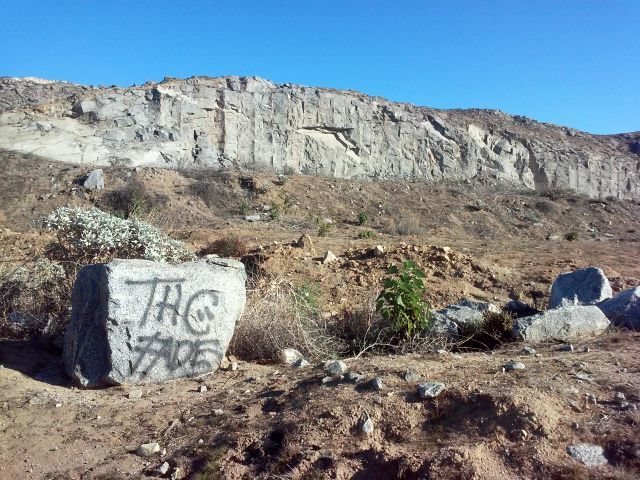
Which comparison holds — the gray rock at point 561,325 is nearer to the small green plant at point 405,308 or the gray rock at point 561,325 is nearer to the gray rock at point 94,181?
the small green plant at point 405,308

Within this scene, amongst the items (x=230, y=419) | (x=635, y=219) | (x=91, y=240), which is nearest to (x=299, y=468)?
(x=230, y=419)

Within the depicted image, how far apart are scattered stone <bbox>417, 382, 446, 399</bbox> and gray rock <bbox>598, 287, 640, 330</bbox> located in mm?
2523

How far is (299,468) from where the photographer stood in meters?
3.14

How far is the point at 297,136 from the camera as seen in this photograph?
26.5 meters

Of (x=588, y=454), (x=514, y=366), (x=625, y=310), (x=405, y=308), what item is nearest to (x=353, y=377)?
(x=514, y=366)

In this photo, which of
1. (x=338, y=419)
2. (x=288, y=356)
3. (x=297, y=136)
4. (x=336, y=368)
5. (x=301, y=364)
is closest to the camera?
(x=338, y=419)

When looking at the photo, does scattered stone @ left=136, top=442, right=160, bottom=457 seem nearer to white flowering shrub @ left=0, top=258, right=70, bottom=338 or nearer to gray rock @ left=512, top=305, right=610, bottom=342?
white flowering shrub @ left=0, top=258, right=70, bottom=338

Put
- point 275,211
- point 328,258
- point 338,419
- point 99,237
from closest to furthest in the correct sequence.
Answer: point 338,419, point 99,237, point 328,258, point 275,211

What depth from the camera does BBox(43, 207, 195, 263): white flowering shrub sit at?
5480mm

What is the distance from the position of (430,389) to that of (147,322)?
85.6 inches

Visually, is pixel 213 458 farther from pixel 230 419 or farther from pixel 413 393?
pixel 413 393

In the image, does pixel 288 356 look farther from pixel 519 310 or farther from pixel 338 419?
pixel 519 310

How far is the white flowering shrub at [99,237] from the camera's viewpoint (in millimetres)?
5480

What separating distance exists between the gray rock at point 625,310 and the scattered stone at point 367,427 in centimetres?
301
